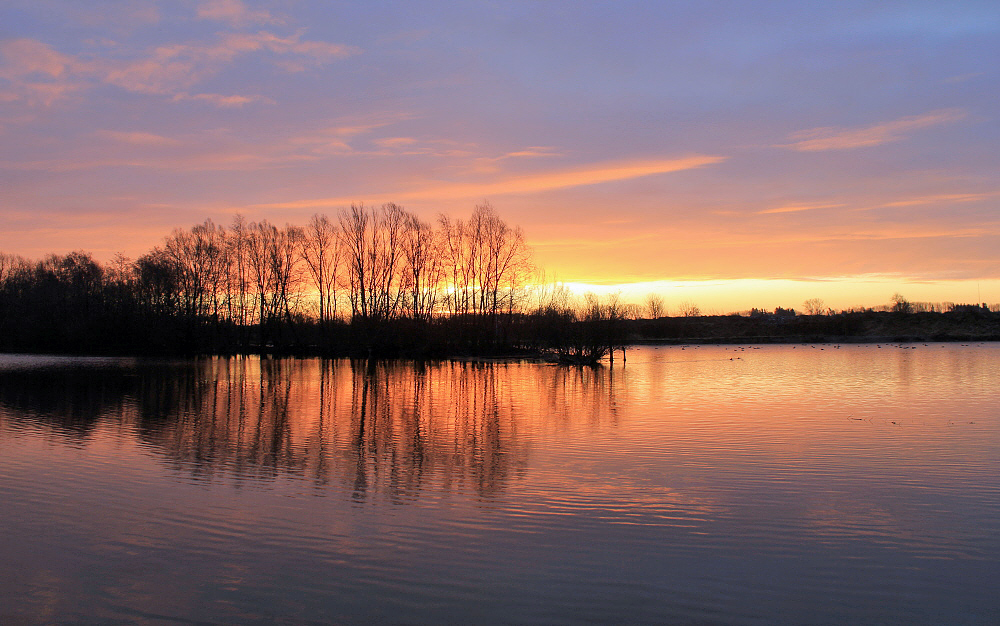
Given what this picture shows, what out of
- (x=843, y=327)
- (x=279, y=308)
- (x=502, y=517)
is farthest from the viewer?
(x=843, y=327)

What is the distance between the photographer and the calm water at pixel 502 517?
5613mm

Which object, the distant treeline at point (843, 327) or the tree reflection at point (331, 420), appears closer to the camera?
the tree reflection at point (331, 420)

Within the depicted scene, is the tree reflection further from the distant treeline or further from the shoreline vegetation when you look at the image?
the distant treeline

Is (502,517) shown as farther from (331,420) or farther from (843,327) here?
(843,327)

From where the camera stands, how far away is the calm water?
5.61m

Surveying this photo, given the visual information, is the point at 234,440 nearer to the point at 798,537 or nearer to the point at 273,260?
the point at 798,537

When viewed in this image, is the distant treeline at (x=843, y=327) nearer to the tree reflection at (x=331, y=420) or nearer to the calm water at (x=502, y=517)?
the tree reflection at (x=331, y=420)

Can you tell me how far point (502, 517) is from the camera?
8.01 metres

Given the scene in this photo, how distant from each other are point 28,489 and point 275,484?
3.25 meters

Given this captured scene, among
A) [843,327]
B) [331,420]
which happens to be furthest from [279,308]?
[843,327]

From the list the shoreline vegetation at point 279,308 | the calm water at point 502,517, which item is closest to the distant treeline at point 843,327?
the shoreline vegetation at point 279,308

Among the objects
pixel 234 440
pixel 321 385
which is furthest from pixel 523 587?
pixel 321 385

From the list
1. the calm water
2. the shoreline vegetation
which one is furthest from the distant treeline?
the calm water

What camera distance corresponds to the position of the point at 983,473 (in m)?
10.2
